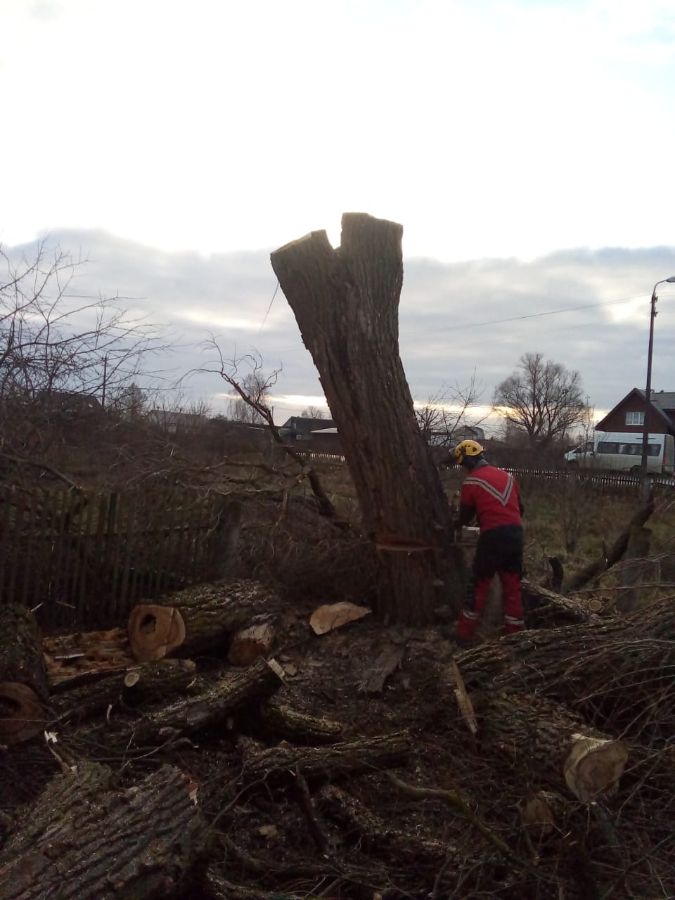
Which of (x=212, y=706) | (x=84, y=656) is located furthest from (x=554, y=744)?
(x=84, y=656)

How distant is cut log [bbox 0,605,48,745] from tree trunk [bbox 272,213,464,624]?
9.04 feet

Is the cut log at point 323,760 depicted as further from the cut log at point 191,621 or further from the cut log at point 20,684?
the cut log at point 191,621

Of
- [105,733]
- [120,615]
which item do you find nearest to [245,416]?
[120,615]

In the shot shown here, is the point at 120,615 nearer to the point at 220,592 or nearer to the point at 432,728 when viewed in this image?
the point at 220,592

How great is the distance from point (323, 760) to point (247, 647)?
6.59ft

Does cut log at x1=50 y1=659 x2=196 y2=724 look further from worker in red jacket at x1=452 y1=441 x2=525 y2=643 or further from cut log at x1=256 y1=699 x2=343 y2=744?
worker in red jacket at x1=452 y1=441 x2=525 y2=643

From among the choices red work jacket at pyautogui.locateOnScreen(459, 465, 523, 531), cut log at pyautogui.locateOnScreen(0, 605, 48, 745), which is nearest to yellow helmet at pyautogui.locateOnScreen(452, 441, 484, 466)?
red work jacket at pyautogui.locateOnScreen(459, 465, 523, 531)

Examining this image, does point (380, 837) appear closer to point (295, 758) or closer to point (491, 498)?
point (295, 758)

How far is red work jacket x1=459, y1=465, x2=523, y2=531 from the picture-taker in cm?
592

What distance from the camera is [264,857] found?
3.27 meters

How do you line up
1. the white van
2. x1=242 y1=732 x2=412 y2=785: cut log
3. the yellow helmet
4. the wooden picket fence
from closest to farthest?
x1=242 y1=732 x2=412 y2=785: cut log, the wooden picket fence, the yellow helmet, the white van

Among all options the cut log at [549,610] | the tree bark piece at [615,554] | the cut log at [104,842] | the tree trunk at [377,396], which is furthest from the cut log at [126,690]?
the tree bark piece at [615,554]

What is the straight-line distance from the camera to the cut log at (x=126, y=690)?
14.2 feet

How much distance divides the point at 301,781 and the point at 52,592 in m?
3.37
